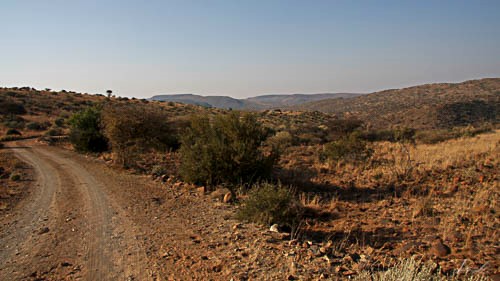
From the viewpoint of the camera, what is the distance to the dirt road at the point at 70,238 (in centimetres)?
457

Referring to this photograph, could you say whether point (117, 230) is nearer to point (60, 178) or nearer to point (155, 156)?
point (60, 178)

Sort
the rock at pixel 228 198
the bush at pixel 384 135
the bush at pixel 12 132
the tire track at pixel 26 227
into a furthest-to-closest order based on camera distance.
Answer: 1. the bush at pixel 12 132
2. the bush at pixel 384 135
3. the rock at pixel 228 198
4. the tire track at pixel 26 227

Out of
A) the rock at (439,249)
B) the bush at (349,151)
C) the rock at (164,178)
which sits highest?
the bush at (349,151)

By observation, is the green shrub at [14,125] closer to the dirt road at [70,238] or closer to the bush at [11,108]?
the bush at [11,108]

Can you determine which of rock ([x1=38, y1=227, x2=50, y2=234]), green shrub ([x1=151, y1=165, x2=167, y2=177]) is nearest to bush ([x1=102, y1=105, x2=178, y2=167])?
green shrub ([x1=151, y1=165, x2=167, y2=177])

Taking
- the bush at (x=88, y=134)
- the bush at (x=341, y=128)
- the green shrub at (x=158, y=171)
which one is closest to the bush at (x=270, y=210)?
the green shrub at (x=158, y=171)

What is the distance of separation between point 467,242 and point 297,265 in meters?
3.32

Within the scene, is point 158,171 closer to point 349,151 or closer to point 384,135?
point 349,151

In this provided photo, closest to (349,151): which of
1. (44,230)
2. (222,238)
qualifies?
(222,238)

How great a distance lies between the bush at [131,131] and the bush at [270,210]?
8.06 meters

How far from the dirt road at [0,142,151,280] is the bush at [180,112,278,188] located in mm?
2621

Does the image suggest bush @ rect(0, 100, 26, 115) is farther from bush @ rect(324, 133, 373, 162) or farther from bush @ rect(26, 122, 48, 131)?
bush @ rect(324, 133, 373, 162)

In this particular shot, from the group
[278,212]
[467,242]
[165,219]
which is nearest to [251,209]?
[278,212]

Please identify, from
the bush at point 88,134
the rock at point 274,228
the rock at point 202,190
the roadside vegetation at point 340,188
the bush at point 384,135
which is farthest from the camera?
the bush at point 384,135
